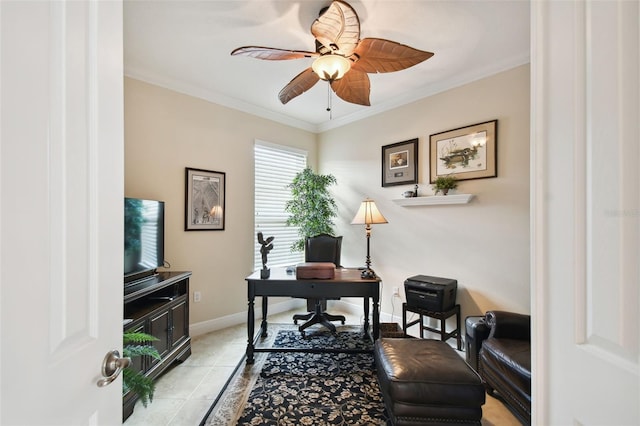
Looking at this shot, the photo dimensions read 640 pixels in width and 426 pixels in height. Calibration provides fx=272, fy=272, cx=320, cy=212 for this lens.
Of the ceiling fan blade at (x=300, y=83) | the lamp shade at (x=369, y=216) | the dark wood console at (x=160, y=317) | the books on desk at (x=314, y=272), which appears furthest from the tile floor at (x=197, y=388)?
the ceiling fan blade at (x=300, y=83)

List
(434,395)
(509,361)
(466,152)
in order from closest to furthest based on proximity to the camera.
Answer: (434,395)
(509,361)
(466,152)

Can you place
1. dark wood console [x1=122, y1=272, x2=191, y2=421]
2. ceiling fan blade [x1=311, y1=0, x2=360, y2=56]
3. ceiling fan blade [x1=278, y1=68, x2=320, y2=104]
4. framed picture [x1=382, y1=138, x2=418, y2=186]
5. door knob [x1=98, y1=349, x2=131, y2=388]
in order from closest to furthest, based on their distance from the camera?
door knob [x1=98, y1=349, x2=131, y2=388] → ceiling fan blade [x1=311, y1=0, x2=360, y2=56] → dark wood console [x1=122, y1=272, x2=191, y2=421] → ceiling fan blade [x1=278, y1=68, x2=320, y2=104] → framed picture [x1=382, y1=138, x2=418, y2=186]

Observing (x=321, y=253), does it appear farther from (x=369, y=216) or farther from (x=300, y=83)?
(x=300, y=83)

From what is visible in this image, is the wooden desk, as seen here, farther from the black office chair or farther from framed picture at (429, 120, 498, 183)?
framed picture at (429, 120, 498, 183)

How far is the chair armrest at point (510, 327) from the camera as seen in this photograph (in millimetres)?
1981

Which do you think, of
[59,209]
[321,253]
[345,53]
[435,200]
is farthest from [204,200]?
[59,209]

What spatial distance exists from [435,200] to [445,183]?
206 mm

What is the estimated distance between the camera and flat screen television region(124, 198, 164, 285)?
2.20 meters

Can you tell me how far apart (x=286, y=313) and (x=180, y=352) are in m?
1.60

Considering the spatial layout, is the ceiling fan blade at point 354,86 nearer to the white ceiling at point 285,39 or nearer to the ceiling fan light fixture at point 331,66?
the ceiling fan light fixture at point 331,66

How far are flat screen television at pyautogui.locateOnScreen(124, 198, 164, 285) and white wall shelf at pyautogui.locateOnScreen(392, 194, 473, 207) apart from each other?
2572 millimetres

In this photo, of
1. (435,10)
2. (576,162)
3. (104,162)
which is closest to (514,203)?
(435,10)

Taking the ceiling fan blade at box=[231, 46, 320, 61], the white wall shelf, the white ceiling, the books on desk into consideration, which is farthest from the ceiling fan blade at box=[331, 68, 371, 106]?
the books on desk

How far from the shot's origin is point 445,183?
2848mm
